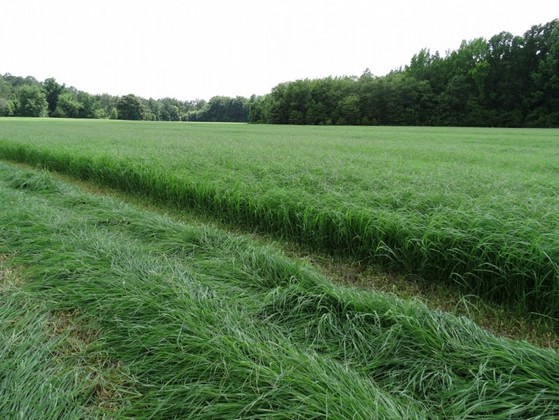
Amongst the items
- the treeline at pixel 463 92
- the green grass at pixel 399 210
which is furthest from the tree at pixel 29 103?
the green grass at pixel 399 210

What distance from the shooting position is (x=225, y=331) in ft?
6.05

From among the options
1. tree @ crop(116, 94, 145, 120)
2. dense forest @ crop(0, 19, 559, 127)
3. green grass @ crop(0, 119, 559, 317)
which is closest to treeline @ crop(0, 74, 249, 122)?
tree @ crop(116, 94, 145, 120)

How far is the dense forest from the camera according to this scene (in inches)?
1822

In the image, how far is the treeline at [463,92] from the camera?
1818 inches

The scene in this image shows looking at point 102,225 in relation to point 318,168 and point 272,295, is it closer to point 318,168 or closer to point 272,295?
point 272,295

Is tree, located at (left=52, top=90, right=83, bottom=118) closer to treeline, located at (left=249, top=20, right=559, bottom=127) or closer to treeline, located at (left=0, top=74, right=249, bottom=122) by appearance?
treeline, located at (left=0, top=74, right=249, bottom=122)

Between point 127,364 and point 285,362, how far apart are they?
2.92 feet

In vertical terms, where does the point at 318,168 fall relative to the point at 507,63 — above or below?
below

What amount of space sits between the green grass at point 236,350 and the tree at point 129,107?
94484 mm

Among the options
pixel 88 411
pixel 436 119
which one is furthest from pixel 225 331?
pixel 436 119

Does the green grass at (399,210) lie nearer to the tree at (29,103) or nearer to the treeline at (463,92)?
the treeline at (463,92)

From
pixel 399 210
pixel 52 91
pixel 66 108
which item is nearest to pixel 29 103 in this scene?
pixel 66 108

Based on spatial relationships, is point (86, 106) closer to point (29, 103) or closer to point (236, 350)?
point (29, 103)

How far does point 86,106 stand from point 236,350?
10031 centimetres
